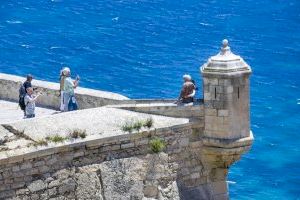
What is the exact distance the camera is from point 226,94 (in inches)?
797

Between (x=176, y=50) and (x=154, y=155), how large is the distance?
33.5 m

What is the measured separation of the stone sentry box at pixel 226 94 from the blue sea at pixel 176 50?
599 inches

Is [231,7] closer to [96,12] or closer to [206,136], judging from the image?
[96,12]

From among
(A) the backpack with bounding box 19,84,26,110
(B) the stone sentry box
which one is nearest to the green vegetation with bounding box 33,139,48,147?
(A) the backpack with bounding box 19,84,26,110

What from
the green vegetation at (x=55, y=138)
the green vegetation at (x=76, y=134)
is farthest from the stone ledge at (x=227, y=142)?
the green vegetation at (x=55, y=138)

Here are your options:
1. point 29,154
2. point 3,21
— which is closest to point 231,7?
point 3,21

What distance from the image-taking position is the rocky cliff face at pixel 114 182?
1930 cm

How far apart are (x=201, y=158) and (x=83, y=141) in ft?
10.2

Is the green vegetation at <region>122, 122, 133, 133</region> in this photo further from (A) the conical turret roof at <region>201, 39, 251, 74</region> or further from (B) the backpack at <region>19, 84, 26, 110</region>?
(B) the backpack at <region>19, 84, 26, 110</region>

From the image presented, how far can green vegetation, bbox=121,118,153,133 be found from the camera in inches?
786

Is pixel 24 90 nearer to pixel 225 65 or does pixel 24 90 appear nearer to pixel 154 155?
pixel 154 155

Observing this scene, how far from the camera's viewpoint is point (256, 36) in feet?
190

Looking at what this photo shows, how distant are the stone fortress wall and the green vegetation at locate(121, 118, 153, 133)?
10cm

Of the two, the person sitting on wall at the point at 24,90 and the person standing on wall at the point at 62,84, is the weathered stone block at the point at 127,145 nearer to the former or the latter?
the person standing on wall at the point at 62,84
